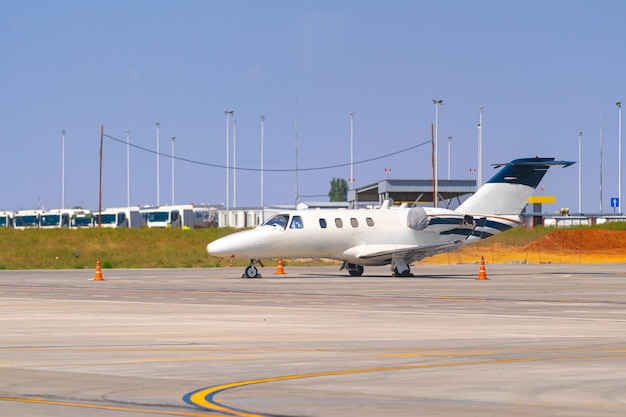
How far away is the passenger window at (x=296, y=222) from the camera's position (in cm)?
4728

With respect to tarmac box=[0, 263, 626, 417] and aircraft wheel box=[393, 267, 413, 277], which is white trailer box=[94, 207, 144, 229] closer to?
aircraft wheel box=[393, 267, 413, 277]

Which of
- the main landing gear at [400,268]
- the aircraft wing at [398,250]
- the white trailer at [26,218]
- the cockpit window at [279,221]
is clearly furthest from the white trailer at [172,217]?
the main landing gear at [400,268]

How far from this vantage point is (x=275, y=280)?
146 feet

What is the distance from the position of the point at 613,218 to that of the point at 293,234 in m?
86.5

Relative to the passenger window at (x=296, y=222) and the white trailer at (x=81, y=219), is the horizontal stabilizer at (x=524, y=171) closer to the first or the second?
the passenger window at (x=296, y=222)

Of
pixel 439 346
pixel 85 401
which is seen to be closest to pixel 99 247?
pixel 439 346

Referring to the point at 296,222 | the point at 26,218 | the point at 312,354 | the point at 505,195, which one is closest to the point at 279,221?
the point at 296,222

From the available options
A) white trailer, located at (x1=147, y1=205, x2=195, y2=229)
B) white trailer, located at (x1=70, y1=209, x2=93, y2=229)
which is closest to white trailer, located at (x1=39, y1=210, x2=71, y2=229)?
white trailer, located at (x1=70, y1=209, x2=93, y2=229)

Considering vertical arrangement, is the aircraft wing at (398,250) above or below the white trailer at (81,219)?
below

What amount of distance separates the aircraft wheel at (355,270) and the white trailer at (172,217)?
87.6 metres

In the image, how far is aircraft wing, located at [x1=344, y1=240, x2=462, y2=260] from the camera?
47562mm

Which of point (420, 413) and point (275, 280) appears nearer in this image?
point (420, 413)

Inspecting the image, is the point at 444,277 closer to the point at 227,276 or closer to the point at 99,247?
the point at 227,276

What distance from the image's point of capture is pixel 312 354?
1645 cm
